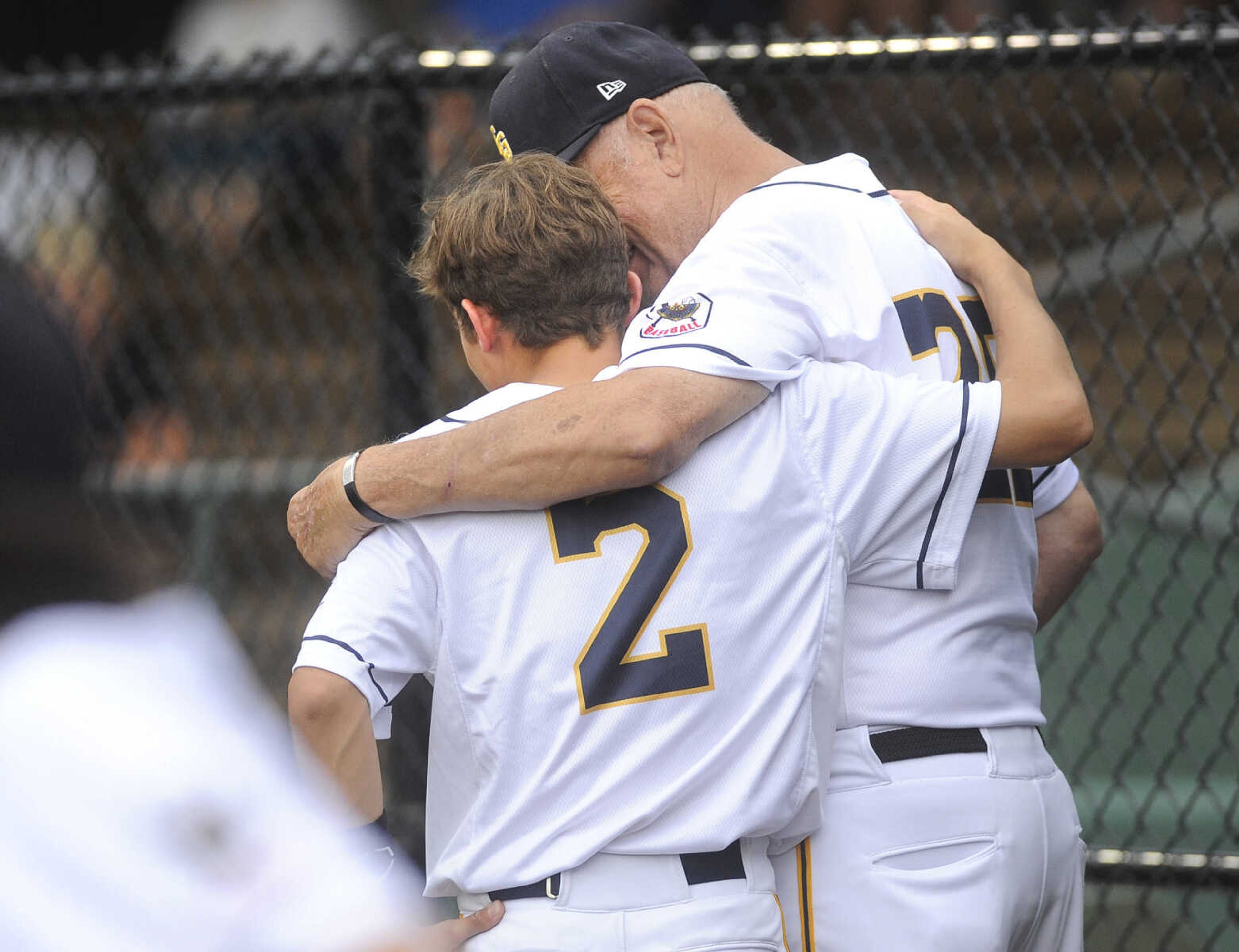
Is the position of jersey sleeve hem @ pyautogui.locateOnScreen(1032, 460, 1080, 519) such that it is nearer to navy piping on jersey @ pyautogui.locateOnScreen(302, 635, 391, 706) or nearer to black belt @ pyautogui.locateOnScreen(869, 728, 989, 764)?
black belt @ pyautogui.locateOnScreen(869, 728, 989, 764)

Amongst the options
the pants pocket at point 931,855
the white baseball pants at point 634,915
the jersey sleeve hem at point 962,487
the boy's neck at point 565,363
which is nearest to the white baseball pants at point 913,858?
the pants pocket at point 931,855

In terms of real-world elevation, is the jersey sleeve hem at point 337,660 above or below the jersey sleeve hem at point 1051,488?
above

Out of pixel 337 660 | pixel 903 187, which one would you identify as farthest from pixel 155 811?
pixel 903 187

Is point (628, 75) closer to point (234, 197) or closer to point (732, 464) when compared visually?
point (732, 464)

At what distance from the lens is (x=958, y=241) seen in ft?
5.93

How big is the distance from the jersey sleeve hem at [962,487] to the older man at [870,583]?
0.14ft

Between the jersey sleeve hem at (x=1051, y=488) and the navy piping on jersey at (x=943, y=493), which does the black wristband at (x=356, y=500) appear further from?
the jersey sleeve hem at (x=1051, y=488)

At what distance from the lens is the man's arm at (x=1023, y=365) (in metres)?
1.59

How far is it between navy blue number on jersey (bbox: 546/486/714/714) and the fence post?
1.58 meters

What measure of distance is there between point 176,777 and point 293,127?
4.53m

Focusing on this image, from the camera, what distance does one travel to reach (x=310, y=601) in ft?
17.5

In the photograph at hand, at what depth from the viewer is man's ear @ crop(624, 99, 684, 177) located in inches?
75.9

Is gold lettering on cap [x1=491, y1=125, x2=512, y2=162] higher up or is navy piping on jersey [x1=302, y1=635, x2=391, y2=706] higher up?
gold lettering on cap [x1=491, y1=125, x2=512, y2=162]

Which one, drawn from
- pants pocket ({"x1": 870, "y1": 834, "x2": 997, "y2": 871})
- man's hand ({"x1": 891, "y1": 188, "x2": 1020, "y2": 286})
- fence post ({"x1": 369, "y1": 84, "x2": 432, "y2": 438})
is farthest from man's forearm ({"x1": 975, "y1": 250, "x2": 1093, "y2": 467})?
fence post ({"x1": 369, "y1": 84, "x2": 432, "y2": 438})
